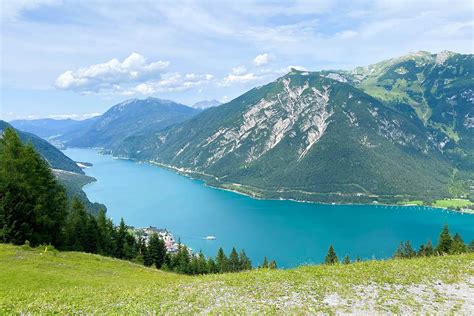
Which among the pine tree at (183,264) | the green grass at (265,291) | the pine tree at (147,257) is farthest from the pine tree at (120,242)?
the green grass at (265,291)

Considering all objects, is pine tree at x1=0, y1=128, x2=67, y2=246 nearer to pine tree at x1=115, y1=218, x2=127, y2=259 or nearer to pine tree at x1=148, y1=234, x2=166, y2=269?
pine tree at x1=115, y1=218, x2=127, y2=259

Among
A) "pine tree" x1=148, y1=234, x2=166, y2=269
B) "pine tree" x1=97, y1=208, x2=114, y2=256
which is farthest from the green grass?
"pine tree" x1=148, y1=234, x2=166, y2=269

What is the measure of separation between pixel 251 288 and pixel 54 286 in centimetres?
1095

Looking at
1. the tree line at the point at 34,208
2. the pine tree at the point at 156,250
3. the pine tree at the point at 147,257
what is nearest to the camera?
the tree line at the point at 34,208

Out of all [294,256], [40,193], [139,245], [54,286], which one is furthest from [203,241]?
[54,286]

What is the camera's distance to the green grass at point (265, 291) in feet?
45.6

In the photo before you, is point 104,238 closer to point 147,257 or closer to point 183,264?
point 147,257

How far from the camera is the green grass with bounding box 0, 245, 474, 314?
547 inches

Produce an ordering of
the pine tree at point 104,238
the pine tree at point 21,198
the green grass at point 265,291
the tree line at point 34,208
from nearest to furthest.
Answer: the green grass at point 265,291
the pine tree at point 21,198
the tree line at point 34,208
the pine tree at point 104,238

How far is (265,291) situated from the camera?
15711 mm

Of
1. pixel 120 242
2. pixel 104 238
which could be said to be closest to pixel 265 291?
pixel 104 238

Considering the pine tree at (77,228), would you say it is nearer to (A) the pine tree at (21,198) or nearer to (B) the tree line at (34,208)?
(B) the tree line at (34,208)

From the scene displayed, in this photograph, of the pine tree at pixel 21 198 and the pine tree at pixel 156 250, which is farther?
the pine tree at pixel 156 250

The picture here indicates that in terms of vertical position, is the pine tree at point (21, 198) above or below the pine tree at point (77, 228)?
above
